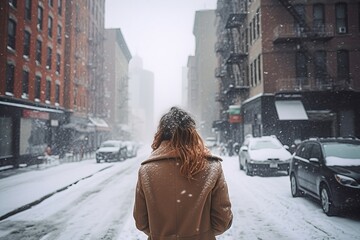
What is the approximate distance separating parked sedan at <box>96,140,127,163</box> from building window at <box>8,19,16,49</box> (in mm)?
10031

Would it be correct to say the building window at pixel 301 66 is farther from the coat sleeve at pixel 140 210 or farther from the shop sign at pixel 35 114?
the coat sleeve at pixel 140 210

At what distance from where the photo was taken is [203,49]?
79.1 meters

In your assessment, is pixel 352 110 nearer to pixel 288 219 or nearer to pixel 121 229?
pixel 288 219

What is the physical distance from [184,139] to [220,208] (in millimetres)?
561

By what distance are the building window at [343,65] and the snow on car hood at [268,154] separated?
11.8 metres

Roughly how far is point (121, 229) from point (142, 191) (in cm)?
426

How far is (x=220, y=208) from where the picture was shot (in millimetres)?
2248

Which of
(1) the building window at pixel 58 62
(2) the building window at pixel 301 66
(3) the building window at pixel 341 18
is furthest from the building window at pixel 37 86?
(3) the building window at pixel 341 18

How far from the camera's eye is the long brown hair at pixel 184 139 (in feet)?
7.08

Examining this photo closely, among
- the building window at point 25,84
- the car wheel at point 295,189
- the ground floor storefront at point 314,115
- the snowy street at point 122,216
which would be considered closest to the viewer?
the snowy street at point 122,216

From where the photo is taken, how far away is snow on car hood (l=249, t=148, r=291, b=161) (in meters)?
14.0

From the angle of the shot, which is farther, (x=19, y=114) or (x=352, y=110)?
(x=352, y=110)

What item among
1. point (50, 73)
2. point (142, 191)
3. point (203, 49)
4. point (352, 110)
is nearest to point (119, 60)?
point (203, 49)

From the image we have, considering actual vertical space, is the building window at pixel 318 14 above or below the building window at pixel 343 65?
above
